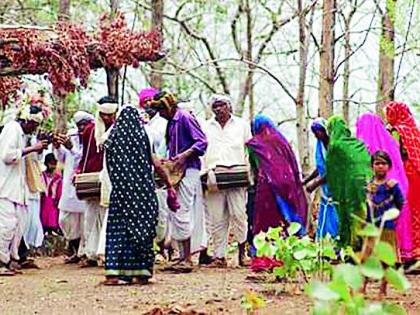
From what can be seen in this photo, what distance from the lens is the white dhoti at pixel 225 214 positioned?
1047 centimetres

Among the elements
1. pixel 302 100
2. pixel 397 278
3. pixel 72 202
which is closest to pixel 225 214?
pixel 72 202

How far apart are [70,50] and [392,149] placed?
3.60 metres

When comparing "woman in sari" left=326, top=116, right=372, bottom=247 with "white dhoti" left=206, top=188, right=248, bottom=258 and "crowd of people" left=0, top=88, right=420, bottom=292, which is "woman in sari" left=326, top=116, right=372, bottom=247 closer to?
"crowd of people" left=0, top=88, right=420, bottom=292

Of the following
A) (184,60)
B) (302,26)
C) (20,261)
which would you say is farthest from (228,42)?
(20,261)

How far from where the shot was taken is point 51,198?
12.5 metres

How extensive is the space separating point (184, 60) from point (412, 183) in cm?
1781

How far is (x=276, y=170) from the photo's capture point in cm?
899

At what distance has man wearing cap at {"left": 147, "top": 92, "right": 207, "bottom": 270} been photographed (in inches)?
382

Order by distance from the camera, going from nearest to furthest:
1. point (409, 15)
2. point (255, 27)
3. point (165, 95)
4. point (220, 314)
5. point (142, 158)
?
point (220, 314) < point (142, 158) < point (165, 95) < point (409, 15) < point (255, 27)

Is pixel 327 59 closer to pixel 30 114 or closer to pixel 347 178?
pixel 30 114

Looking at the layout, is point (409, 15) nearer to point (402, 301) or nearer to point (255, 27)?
point (402, 301)

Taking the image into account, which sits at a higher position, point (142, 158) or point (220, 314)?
point (142, 158)

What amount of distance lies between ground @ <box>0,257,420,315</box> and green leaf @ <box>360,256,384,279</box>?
368 centimetres

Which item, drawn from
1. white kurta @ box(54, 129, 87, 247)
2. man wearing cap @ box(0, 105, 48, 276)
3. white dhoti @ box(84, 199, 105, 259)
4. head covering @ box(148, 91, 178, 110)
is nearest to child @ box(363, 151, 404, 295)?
head covering @ box(148, 91, 178, 110)
